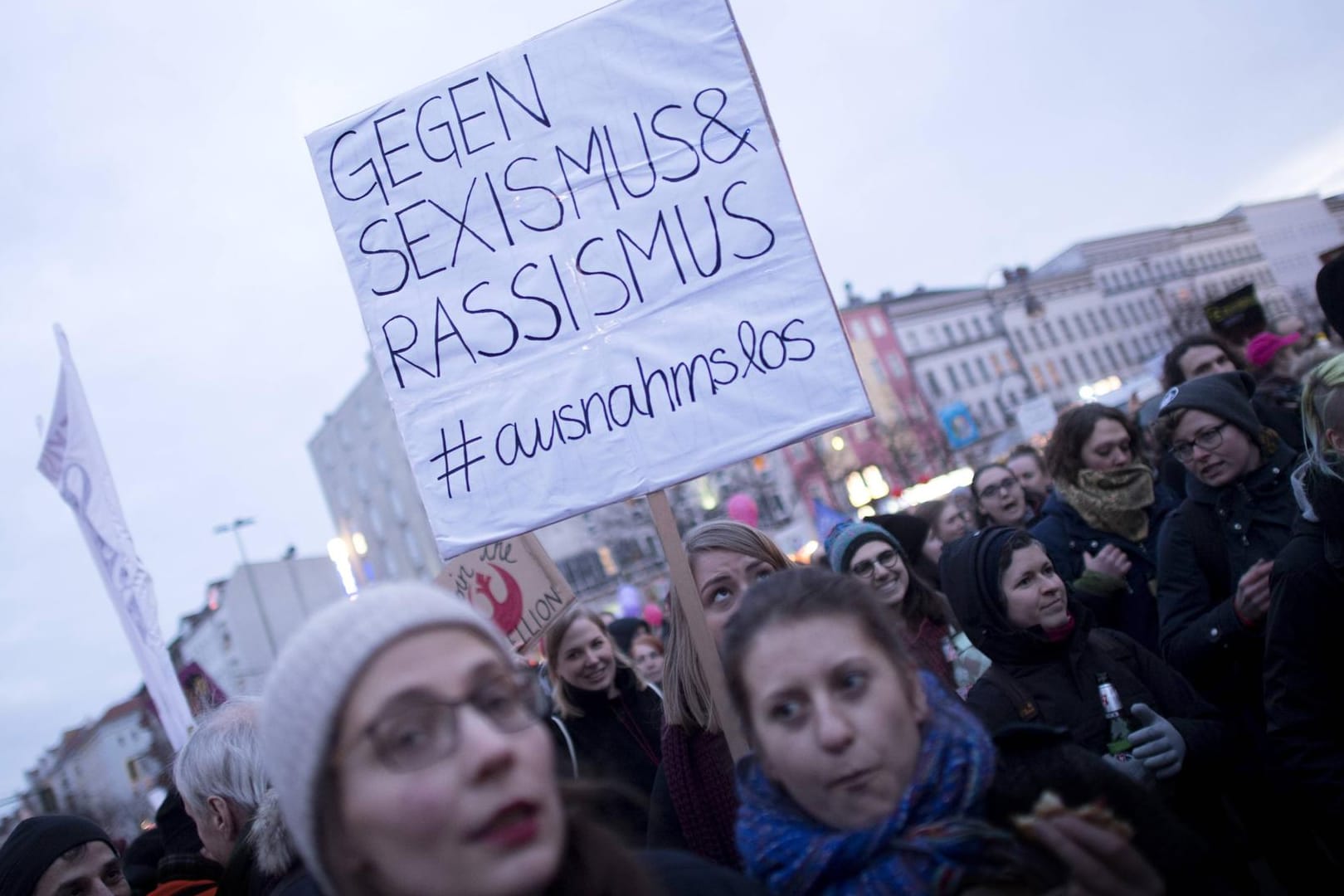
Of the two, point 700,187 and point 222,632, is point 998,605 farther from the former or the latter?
point 222,632

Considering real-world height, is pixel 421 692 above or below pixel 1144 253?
below

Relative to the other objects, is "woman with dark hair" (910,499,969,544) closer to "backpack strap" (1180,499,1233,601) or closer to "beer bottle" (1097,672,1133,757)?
"backpack strap" (1180,499,1233,601)

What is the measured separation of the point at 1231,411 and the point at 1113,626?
141 cm

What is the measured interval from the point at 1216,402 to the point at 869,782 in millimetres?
2755

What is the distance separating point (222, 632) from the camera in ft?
214

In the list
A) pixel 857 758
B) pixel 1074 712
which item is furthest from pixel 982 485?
pixel 857 758

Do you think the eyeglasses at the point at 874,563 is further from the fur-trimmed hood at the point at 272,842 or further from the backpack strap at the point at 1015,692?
the fur-trimmed hood at the point at 272,842

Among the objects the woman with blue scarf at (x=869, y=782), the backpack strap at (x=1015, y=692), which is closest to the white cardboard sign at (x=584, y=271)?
the backpack strap at (x=1015, y=692)

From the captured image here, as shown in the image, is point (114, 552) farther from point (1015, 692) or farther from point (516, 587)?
point (1015, 692)

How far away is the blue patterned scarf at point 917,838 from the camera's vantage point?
1708 millimetres

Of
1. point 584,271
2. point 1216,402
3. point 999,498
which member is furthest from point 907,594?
point 999,498

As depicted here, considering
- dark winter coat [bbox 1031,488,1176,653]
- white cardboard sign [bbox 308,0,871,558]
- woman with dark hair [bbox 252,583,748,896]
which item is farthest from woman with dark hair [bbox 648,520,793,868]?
dark winter coat [bbox 1031,488,1176,653]

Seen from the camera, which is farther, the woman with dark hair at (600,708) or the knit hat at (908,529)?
the knit hat at (908,529)

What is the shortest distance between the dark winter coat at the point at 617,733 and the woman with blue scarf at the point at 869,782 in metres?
2.30
